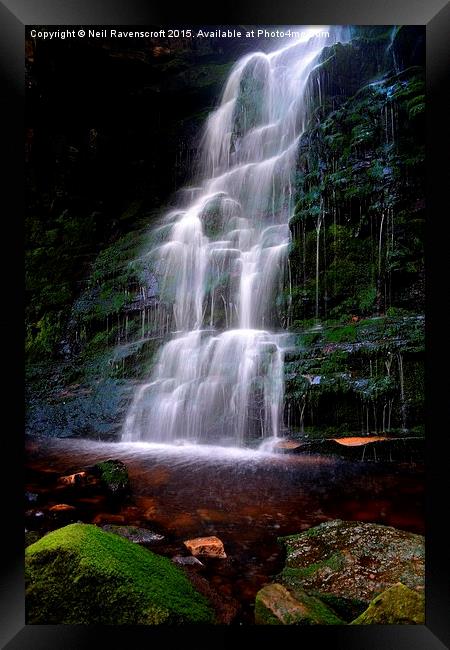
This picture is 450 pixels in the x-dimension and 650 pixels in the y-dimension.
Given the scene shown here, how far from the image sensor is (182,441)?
9.90ft

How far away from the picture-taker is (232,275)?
3539mm

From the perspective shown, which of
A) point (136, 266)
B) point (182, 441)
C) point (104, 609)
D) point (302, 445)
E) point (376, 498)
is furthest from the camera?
point (136, 266)

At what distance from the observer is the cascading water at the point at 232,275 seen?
10.1ft

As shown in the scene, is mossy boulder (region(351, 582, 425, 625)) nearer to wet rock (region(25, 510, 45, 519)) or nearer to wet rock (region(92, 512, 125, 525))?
wet rock (region(92, 512, 125, 525))

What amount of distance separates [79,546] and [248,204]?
3.14 meters

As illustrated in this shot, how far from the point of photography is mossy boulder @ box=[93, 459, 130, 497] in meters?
2.51

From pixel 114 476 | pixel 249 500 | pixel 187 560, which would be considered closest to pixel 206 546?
pixel 187 560

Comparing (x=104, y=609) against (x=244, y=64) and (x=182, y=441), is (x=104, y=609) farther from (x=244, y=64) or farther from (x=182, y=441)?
(x=244, y=64)

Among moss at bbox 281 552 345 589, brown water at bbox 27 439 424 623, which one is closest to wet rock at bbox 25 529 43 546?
brown water at bbox 27 439 424 623

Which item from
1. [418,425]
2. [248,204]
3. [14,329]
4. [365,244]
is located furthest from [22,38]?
[418,425]

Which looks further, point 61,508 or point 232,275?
point 232,275

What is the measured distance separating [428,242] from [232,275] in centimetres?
186

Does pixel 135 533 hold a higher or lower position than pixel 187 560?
higher

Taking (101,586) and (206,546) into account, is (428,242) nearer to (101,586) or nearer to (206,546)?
(206,546)
